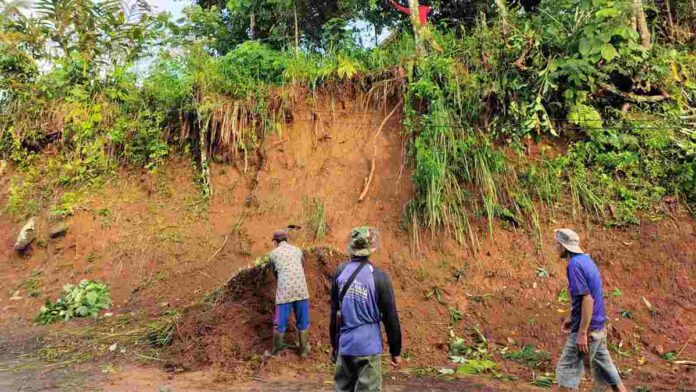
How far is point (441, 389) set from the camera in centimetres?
518

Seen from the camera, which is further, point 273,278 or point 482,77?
point 482,77

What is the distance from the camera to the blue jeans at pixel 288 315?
5.96 meters

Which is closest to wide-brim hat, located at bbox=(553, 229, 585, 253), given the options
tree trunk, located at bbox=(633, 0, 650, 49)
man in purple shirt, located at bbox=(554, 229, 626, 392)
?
man in purple shirt, located at bbox=(554, 229, 626, 392)

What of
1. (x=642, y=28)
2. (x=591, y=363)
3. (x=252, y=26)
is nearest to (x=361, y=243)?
(x=591, y=363)

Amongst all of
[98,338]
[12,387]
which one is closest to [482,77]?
[98,338]

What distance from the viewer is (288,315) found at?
19.7ft

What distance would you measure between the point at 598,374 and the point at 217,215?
6696 mm

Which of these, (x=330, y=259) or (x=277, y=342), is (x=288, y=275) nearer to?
(x=277, y=342)

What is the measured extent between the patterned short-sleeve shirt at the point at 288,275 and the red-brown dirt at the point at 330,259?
2.56 feet

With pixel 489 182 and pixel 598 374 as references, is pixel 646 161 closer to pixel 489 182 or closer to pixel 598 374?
pixel 489 182

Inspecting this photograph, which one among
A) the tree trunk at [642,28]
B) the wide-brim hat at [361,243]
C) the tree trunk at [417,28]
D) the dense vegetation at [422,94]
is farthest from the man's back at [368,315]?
the tree trunk at [642,28]

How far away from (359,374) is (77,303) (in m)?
6.17

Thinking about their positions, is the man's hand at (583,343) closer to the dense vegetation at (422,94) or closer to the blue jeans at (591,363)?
the blue jeans at (591,363)

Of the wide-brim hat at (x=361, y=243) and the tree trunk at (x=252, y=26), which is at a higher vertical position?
the tree trunk at (x=252, y=26)
